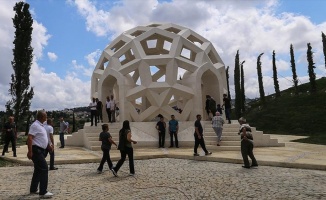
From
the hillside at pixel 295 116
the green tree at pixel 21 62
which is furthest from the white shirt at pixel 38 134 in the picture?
the hillside at pixel 295 116

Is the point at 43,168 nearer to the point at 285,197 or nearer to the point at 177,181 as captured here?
the point at 177,181

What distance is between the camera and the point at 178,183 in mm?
6477

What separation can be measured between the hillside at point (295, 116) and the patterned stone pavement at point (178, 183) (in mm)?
17026

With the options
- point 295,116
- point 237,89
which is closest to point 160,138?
point 295,116

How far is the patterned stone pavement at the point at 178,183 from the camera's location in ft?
18.0

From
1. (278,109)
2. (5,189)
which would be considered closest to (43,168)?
(5,189)

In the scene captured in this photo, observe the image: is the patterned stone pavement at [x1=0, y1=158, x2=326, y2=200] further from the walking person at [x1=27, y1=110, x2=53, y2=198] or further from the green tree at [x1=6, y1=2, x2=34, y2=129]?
the green tree at [x1=6, y1=2, x2=34, y2=129]

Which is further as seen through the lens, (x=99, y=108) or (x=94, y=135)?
(x=99, y=108)

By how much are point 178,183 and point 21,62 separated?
61.1 ft

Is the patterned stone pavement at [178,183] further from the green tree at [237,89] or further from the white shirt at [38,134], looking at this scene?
the green tree at [237,89]

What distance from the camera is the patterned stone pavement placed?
18.0 ft

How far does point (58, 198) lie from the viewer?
5488 mm

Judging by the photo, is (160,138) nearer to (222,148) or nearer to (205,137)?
(205,137)

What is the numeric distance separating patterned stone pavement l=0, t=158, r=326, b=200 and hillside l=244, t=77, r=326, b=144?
1703 cm
